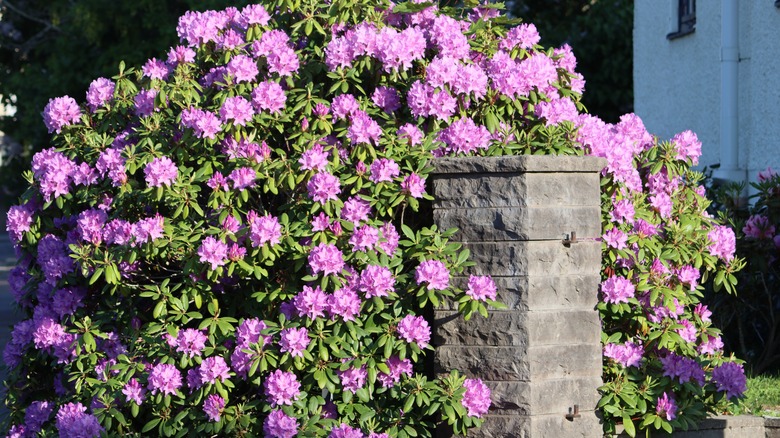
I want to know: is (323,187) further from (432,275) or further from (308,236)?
(432,275)

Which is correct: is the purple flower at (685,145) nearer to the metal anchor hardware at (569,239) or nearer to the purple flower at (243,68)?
the metal anchor hardware at (569,239)

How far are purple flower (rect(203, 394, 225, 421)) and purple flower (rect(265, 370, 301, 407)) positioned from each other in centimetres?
21

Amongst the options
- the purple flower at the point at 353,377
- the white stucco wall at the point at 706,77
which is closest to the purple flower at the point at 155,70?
the purple flower at the point at 353,377

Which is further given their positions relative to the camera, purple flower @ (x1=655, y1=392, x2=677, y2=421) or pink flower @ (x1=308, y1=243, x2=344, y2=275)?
purple flower @ (x1=655, y1=392, x2=677, y2=421)

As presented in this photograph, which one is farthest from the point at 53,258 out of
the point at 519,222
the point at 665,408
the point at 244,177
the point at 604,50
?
the point at 604,50

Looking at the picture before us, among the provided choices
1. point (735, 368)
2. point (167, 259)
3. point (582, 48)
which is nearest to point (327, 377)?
point (167, 259)

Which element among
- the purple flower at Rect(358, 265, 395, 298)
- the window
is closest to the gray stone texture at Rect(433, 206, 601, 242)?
the purple flower at Rect(358, 265, 395, 298)

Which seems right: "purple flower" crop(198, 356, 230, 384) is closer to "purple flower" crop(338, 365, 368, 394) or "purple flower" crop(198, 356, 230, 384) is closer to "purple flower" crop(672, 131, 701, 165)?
"purple flower" crop(338, 365, 368, 394)

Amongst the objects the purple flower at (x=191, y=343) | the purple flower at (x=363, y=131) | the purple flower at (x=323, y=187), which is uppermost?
the purple flower at (x=363, y=131)

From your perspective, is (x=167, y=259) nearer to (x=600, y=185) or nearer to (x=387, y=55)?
(x=387, y=55)

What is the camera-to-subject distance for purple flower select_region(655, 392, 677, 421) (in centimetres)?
503

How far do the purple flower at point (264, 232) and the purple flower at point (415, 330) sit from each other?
594mm

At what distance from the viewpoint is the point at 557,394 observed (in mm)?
4793

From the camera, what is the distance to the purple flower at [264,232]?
4.62m
